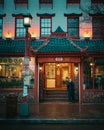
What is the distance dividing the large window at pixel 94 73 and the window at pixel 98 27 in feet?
7.12

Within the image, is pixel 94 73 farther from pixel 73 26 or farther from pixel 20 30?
pixel 20 30

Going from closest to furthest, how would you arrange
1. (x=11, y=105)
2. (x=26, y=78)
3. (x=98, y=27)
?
(x=11, y=105) → (x=26, y=78) → (x=98, y=27)

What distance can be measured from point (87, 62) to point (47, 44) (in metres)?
3.45

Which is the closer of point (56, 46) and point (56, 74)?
point (56, 46)

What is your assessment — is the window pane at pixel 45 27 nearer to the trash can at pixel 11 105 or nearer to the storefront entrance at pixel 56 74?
the storefront entrance at pixel 56 74

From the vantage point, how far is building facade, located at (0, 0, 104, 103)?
65.3 feet

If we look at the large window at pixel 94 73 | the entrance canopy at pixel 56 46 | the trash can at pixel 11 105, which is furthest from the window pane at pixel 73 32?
the trash can at pixel 11 105

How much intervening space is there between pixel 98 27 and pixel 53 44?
4242 millimetres

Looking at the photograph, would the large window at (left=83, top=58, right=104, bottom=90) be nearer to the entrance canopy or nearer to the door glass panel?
the entrance canopy

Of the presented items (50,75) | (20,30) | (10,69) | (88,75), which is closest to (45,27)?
(20,30)

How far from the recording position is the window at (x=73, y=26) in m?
21.4

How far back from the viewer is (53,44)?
65.0 ft

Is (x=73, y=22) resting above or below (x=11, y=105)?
above

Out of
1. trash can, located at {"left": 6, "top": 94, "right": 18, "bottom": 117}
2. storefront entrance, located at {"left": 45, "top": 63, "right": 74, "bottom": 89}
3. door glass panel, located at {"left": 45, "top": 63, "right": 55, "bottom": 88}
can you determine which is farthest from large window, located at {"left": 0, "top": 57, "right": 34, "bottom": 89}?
trash can, located at {"left": 6, "top": 94, "right": 18, "bottom": 117}
